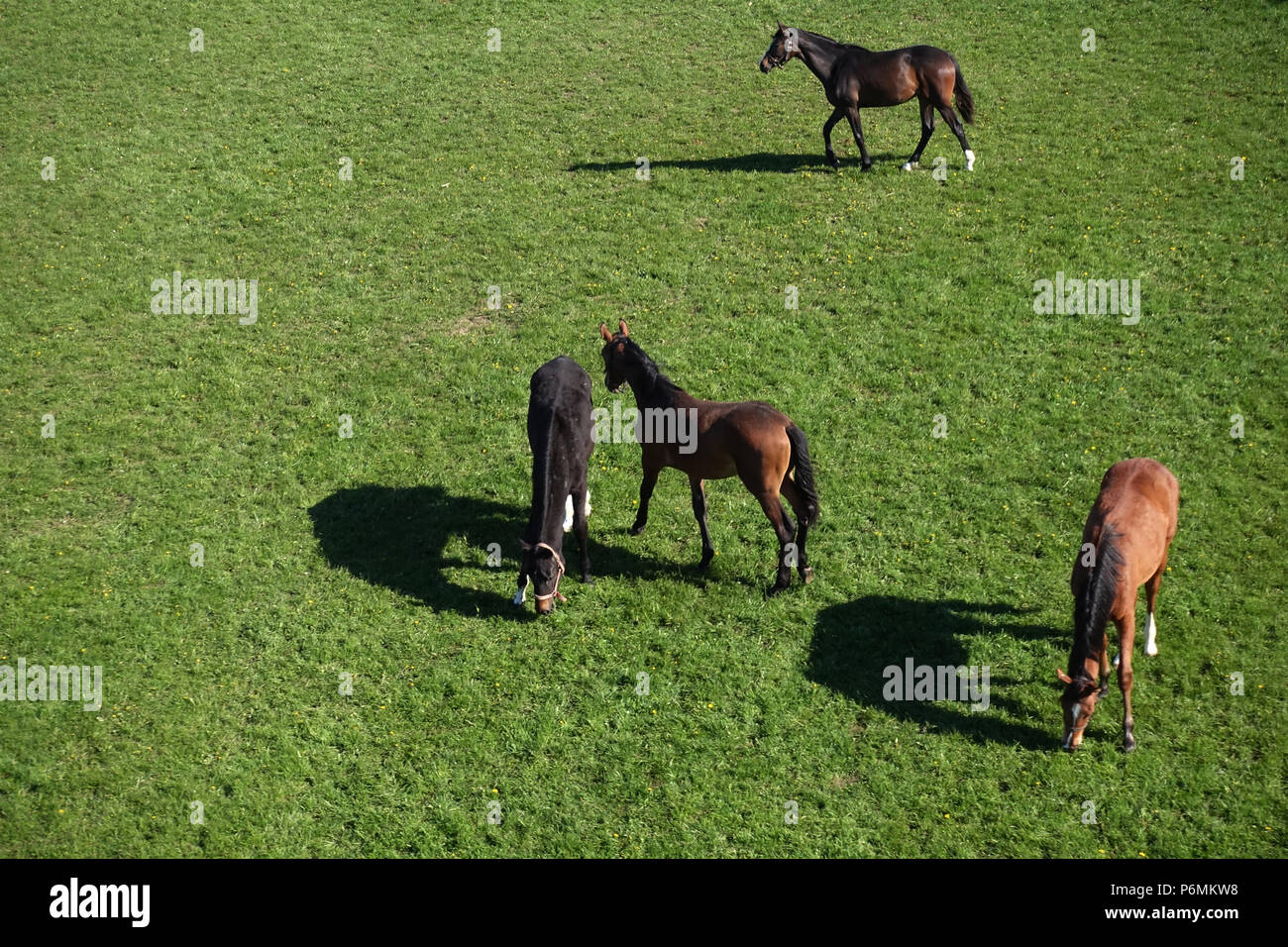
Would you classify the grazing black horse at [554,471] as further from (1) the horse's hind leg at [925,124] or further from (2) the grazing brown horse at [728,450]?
(1) the horse's hind leg at [925,124]

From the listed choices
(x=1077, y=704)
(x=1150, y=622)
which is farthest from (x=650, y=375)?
(x=1150, y=622)

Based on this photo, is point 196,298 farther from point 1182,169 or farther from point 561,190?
point 1182,169

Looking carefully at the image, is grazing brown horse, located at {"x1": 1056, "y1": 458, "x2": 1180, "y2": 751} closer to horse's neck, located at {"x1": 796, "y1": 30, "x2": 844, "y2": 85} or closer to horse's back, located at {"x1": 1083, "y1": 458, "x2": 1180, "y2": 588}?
horse's back, located at {"x1": 1083, "y1": 458, "x2": 1180, "y2": 588}

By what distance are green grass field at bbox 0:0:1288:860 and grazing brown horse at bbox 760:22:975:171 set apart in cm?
95

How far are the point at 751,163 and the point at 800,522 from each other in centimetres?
1150

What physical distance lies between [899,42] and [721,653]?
740 inches

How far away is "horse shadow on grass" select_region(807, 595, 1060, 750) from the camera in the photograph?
10602 mm

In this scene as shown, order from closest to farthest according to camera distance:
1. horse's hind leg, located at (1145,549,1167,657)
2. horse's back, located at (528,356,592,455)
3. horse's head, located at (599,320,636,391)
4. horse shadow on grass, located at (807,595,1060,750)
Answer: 1. horse shadow on grass, located at (807,595,1060,750)
2. horse's hind leg, located at (1145,549,1167,657)
3. horse's back, located at (528,356,592,455)
4. horse's head, located at (599,320,636,391)

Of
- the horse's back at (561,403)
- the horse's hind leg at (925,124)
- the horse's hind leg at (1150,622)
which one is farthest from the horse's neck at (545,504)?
the horse's hind leg at (925,124)

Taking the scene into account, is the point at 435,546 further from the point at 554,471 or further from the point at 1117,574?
the point at 1117,574

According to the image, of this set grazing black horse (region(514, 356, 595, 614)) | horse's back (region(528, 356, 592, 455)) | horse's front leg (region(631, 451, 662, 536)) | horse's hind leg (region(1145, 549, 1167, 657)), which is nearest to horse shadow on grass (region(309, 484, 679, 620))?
horse's front leg (region(631, 451, 662, 536))

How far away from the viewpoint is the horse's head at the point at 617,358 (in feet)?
43.2

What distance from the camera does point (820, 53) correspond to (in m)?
20.3
